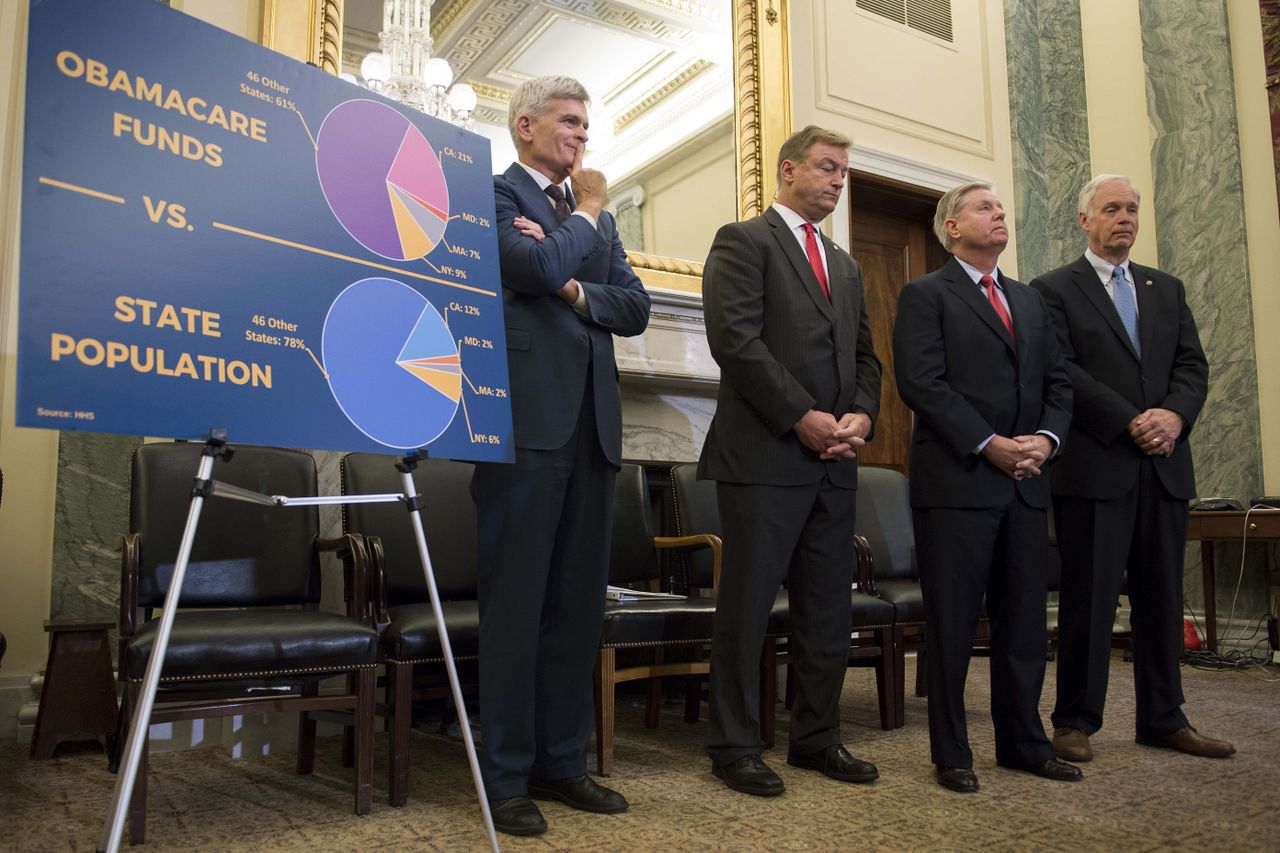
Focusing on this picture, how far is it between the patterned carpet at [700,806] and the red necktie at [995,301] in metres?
1.18

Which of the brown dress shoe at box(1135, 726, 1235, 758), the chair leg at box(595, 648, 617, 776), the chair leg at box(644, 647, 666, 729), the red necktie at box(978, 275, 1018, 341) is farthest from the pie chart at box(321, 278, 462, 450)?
the brown dress shoe at box(1135, 726, 1235, 758)

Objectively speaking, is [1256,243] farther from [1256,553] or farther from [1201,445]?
[1256,553]

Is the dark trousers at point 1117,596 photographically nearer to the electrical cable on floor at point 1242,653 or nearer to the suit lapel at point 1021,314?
the suit lapel at point 1021,314

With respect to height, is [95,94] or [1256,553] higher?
[95,94]

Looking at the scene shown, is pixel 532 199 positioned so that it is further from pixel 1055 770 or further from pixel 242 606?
pixel 1055 770

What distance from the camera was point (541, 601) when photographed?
2137 mm

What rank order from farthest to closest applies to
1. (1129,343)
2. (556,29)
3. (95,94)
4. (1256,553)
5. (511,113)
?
(1256,553), (556,29), (1129,343), (511,113), (95,94)

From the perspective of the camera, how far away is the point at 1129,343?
2.82 meters

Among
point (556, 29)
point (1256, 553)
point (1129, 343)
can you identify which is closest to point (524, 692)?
point (1129, 343)

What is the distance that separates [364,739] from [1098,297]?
2321 millimetres

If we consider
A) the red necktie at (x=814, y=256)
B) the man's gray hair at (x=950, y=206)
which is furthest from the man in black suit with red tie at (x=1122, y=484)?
the red necktie at (x=814, y=256)

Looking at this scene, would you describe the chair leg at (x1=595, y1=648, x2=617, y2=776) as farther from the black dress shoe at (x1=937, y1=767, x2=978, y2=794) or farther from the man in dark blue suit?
the black dress shoe at (x1=937, y1=767, x2=978, y2=794)

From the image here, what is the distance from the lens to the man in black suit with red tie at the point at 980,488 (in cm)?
247

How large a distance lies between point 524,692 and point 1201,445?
450 centimetres
